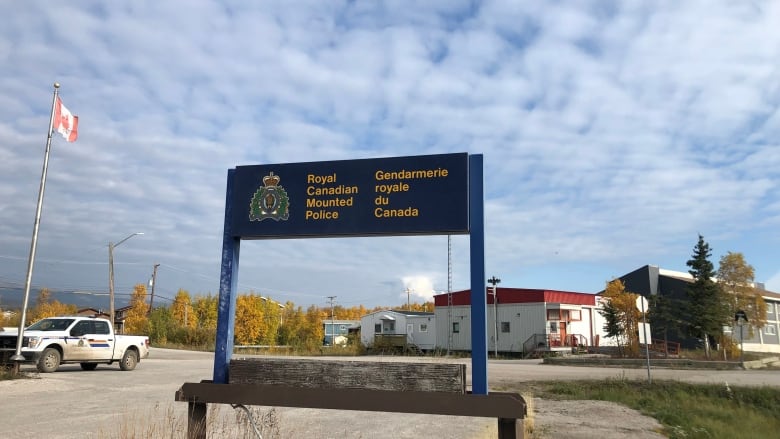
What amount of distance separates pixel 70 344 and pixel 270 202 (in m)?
16.3

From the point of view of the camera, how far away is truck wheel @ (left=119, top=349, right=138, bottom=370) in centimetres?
2138

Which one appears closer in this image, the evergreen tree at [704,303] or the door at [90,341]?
the door at [90,341]

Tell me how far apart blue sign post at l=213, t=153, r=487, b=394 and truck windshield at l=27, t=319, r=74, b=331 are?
15836mm

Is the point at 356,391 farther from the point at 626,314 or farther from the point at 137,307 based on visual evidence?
the point at 137,307

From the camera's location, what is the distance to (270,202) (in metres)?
6.84

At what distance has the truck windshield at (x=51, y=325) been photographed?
1941 cm

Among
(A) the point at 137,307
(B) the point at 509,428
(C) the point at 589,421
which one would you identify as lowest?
(C) the point at 589,421

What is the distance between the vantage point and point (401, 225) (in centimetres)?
630

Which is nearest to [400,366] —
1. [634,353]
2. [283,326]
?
[634,353]

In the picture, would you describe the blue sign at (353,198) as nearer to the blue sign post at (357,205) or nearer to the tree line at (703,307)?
the blue sign post at (357,205)

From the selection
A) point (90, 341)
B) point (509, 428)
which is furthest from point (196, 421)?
point (90, 341)

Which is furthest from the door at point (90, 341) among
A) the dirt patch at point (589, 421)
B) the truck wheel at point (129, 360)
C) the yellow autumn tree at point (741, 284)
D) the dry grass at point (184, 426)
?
the yellow autumn tree at point (741, 284)

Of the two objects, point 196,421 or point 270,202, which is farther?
point 270,202

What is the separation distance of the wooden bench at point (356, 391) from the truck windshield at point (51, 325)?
15.8 meters
